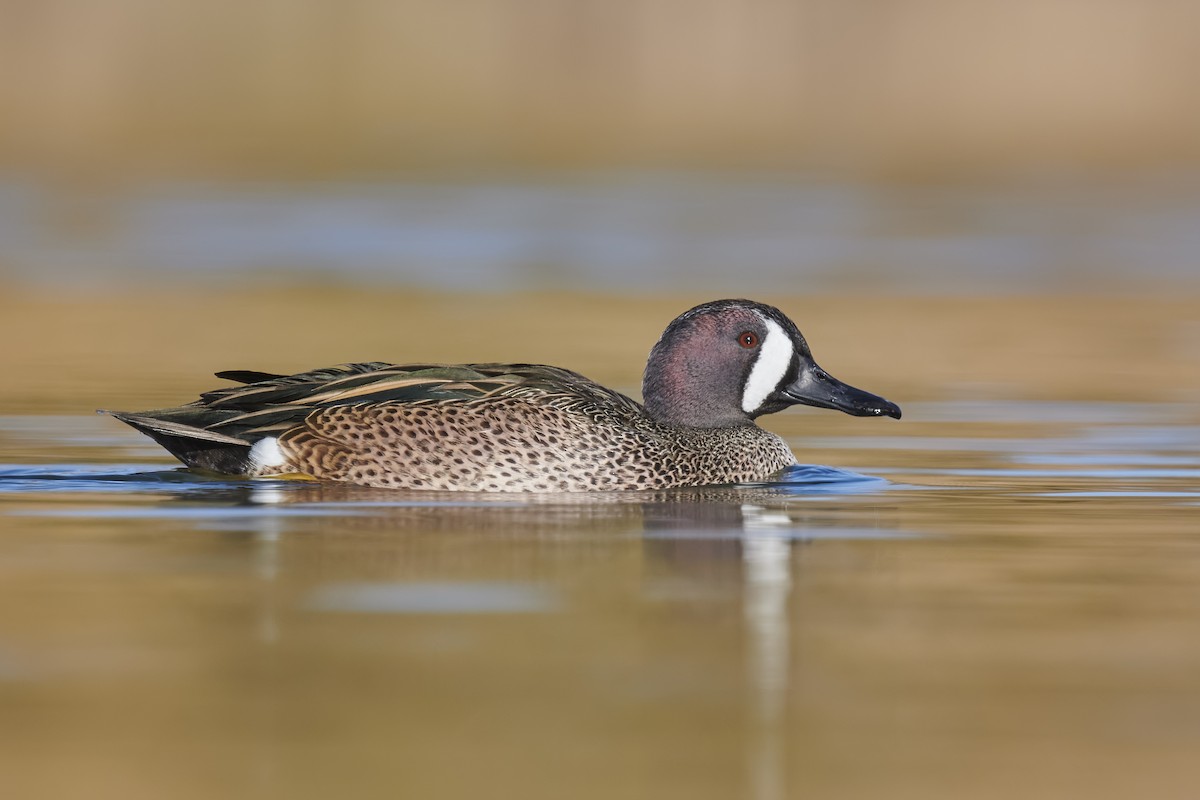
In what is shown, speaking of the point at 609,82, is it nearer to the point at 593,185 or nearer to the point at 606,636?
the point at 593,185

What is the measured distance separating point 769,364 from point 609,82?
113 ft

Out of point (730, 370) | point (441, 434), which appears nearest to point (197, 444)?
point (441, 434)

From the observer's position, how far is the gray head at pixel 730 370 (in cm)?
1081

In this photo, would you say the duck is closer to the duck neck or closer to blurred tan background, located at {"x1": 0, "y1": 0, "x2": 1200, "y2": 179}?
the duck neck

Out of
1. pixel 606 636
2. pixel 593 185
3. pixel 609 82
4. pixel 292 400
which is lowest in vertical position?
pixel 606 636

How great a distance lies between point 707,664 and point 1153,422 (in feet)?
21.3

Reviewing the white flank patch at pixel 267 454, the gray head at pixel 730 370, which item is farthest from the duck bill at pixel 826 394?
the white flank patch at pixel 267 454

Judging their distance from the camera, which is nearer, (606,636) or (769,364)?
(606,636)

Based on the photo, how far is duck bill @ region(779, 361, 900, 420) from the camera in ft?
35.3

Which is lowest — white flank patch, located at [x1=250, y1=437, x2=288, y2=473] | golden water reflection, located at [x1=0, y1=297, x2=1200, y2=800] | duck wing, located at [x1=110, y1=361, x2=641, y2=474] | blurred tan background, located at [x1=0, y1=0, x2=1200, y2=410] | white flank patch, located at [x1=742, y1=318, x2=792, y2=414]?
golden water reflection, located at [x1=0, y1=297, x2=1200, y2=800]

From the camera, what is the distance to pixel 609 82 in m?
44.7

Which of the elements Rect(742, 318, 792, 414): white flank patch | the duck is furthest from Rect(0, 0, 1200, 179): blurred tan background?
the duck

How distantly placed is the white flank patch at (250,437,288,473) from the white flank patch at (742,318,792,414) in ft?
7.00

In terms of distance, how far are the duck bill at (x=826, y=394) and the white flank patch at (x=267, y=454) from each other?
7.42 ft
